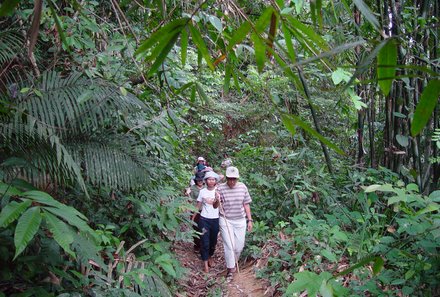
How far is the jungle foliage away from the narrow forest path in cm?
20

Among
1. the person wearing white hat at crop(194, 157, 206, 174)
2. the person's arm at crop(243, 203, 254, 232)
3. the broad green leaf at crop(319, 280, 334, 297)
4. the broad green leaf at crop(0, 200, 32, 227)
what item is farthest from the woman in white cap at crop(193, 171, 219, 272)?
the broad green leaf at crop(0, 200, 32, 227)

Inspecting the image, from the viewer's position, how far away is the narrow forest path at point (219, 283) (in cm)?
453

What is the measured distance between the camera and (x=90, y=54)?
3756 mm

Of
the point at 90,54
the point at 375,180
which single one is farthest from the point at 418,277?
the point at 90,54

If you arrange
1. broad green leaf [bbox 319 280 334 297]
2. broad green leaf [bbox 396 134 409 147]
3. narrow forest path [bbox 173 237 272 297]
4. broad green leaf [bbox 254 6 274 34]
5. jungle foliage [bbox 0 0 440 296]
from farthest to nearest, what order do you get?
narrow forest path [bbox 173 237 272 297] → broad green leaf [bbox 396 134 409 147] → jungle foliage [bbox 0 0 440 296] → broad green leaf [bbox 319 280 334 297] → broad green leaf [bbox 254 6 274 34]

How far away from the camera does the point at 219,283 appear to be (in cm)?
486

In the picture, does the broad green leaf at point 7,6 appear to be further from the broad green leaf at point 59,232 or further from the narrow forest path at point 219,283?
the narrow forest path at point 219,283

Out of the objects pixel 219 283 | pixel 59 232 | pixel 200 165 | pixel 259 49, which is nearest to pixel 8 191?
pixel 59 232

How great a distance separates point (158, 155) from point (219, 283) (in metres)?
1.73

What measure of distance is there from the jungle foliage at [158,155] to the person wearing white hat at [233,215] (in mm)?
295

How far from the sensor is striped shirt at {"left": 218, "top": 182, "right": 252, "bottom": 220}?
5129 mm

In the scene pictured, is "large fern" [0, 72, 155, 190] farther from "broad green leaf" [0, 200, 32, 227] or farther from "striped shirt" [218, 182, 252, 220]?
"striped shirt" [218, 182, 252, 220]

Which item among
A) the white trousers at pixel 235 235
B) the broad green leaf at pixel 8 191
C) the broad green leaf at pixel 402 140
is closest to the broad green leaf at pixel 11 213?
the broad green leaf at pixel 8 191

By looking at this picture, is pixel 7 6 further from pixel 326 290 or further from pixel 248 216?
pixel 248 216
